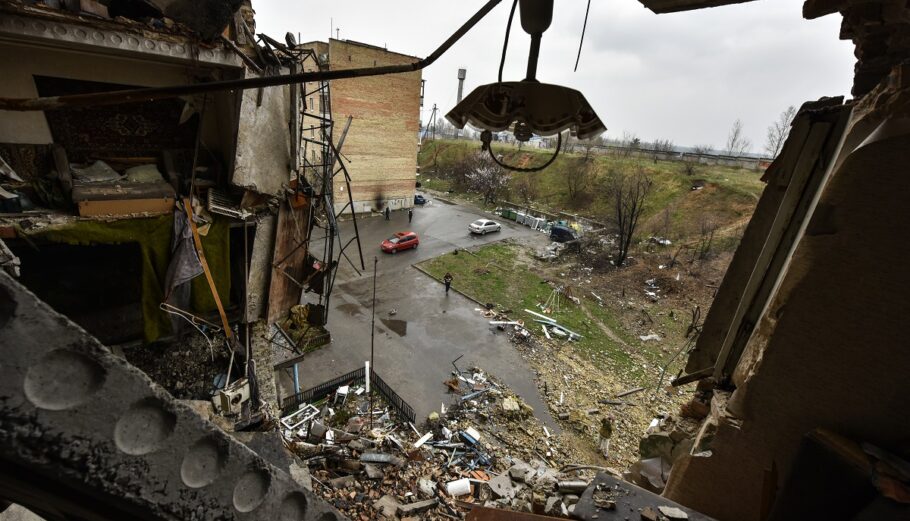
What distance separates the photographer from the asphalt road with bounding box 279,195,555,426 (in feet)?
37.8

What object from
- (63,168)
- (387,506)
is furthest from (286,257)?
(387,506)

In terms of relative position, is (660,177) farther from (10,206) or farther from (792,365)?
(10,206)

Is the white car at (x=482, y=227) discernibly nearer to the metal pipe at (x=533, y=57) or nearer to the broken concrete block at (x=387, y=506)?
the broken concrete block at (x=387, y=506)

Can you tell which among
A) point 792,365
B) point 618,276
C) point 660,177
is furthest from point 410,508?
point 660,177

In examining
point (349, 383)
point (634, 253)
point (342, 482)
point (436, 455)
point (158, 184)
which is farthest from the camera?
→ point (634, 253)

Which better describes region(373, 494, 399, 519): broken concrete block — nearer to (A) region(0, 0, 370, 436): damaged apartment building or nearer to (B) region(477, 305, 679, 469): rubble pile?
(A) region(0, 0, 370, 436): damaged apartment building

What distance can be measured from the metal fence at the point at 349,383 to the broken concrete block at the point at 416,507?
2875mm

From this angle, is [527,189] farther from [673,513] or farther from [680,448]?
[673,513]

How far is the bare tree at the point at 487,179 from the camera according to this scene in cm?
4025

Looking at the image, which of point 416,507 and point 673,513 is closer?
point 673,513

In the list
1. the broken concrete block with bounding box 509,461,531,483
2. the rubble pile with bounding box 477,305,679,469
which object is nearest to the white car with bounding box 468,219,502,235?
the rubble pile with bounding box 477,305,679,469

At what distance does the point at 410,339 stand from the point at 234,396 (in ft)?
24.8

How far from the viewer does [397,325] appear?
1498 cm

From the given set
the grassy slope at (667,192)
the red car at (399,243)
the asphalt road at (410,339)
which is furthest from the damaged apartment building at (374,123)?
the grassy slope at (667,192)
